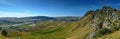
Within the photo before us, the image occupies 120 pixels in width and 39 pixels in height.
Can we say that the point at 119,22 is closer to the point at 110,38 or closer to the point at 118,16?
the point at 118,16

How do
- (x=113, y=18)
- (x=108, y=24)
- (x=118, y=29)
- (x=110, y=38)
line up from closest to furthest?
(x=110, y=38) → (x=118, y=29) → (x=108, y=24) → (x=113, y=18)

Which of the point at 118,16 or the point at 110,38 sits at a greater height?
the point at 118,16

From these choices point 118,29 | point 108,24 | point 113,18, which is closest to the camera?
point 118,29

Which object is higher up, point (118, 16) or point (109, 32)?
point (118, 16)

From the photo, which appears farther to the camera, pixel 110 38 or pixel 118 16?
pixel 118 16

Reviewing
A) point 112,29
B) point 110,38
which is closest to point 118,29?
point 112,29

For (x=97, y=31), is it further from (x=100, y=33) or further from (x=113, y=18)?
(x=113, y=18)

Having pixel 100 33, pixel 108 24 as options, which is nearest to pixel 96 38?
pixel 100 33

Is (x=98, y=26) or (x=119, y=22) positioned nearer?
(x=119, y=22)

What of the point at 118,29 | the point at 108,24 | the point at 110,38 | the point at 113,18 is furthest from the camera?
the point at 113,18
